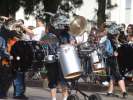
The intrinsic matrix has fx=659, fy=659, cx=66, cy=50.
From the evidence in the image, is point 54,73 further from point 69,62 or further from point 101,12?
point 101,12

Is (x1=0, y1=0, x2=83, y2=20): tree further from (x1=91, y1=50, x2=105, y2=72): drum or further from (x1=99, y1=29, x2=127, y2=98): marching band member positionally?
(x1=91, y1=50, x2=105, y2=72): drum

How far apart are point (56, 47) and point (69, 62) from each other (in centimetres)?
67

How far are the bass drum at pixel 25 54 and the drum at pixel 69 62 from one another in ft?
6.79

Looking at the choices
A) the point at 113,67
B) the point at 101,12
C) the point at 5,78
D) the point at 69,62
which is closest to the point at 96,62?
the point at 69,62

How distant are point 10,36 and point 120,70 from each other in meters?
3.73

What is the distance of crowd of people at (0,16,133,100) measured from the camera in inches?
507

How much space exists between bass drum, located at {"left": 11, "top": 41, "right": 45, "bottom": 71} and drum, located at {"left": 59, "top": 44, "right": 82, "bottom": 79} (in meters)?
2.07

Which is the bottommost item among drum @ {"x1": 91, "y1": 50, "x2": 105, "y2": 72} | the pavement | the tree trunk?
the pavement

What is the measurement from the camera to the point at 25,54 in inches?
567

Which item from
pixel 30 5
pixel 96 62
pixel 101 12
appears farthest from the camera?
pixel 30 5

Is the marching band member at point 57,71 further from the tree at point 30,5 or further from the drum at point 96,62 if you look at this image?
the tree at point 30,5

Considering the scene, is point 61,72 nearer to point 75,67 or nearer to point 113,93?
point 75,67

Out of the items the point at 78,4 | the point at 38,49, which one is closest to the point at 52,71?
the point at 38,49

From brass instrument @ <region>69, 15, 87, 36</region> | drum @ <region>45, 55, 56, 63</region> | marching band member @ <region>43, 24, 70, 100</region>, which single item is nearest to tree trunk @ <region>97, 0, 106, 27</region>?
marching band member @ <region>43, 24, 70, 100</region>
